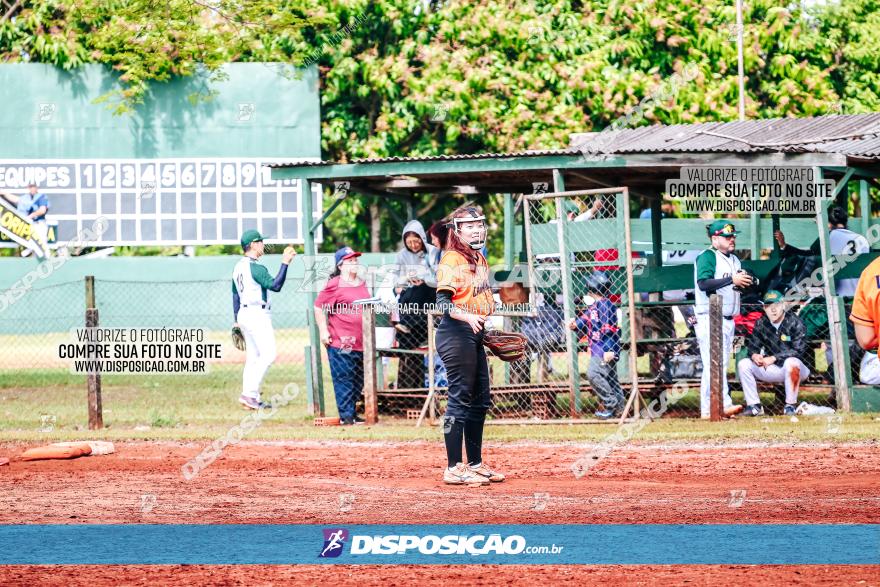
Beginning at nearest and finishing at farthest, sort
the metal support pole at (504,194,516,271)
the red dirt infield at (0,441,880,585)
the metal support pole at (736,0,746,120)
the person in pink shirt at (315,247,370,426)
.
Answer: the red dirt infield at (0,441,880,585), the person in pink shirt at (315,247,370,426), the metal support pole at (504,194,516,271), the metal support pole at (736,0,746,120)

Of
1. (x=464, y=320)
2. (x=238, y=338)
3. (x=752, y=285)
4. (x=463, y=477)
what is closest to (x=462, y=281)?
(x=464, y=320)

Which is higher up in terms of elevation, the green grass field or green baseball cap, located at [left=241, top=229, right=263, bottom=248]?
green baseball cap, located at [left=241, top=229, right=263, bottom=248]

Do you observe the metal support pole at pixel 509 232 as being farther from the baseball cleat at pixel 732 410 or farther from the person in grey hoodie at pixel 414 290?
the baseball cleat at pixel 732 410

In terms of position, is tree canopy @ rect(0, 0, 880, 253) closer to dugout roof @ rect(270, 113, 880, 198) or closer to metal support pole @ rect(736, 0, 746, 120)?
metal support pole @ rect(736, 0, 746, 120)

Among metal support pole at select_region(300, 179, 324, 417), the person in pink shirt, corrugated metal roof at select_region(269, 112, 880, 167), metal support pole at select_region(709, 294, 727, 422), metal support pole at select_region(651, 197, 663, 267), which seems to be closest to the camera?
metal support pole at select_region(709, 294, 727, 422)

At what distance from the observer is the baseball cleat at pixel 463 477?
32.5 ft

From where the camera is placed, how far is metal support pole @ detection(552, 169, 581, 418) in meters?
13.9

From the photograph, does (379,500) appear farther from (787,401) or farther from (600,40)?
(600,40)

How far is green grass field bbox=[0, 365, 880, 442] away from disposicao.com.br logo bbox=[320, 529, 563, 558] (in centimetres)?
528

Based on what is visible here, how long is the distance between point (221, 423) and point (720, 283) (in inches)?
225

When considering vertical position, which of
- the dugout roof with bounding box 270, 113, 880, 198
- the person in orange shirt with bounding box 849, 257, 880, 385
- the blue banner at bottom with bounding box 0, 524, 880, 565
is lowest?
the blue banner at bottom with bounding box 0, 524, 880, 565

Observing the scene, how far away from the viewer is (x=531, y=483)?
33.7 feet

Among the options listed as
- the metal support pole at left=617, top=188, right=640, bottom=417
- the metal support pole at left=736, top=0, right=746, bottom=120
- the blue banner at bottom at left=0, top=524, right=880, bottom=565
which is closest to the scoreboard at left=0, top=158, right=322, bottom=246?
the metal support pole at left=736, top=0, right=746, bottom=120

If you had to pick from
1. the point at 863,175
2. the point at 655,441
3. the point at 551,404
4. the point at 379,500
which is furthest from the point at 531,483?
the point at 863,175
